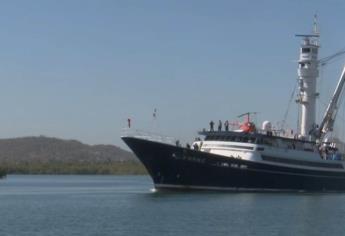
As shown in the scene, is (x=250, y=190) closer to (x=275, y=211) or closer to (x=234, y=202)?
(x=234, y=202)

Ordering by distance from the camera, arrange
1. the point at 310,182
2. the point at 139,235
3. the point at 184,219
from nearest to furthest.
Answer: the point at 139,235 → the point at 184,219 → the point at 310,182

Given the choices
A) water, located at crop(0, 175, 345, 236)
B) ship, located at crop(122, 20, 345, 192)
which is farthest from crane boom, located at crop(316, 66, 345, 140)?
water, located at crop(0, 175, 345, 236)

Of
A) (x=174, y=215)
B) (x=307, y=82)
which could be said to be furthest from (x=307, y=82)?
(x=174, y=215)

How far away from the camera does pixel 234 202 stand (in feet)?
235

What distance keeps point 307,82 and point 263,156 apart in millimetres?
12272

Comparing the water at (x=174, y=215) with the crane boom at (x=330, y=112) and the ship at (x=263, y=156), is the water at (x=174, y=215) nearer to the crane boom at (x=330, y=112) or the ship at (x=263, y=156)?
the ship at (x=263, y=156)

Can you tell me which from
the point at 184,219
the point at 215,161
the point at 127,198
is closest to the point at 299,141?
the point at 215,161

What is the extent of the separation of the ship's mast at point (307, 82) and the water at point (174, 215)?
15200 millimetres

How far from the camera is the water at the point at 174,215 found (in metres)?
52.5

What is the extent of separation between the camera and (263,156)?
86.2 meters

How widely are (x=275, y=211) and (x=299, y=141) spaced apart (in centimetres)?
2674

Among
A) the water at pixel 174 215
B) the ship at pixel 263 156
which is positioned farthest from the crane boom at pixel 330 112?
the water at pixel 174 215

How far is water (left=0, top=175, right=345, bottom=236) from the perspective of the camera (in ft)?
172

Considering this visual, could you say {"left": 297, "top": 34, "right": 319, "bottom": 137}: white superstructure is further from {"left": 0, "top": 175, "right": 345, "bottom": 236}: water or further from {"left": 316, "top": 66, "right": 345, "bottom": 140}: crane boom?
{"left": 0, "top": 175, "right": 345, "bottom": 236}: water
